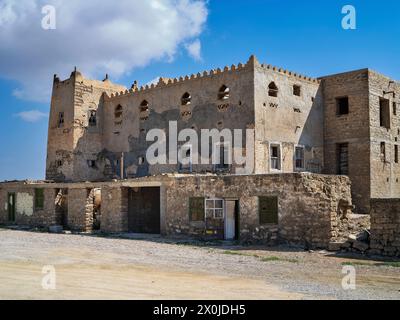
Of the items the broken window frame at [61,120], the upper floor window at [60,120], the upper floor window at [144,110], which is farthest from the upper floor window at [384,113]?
the upper floor window at [60,120]

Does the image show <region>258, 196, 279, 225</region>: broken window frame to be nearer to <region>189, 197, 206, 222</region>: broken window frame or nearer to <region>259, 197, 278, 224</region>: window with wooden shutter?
<region>259, 197, 278, 224</region>: window with wooden shutter

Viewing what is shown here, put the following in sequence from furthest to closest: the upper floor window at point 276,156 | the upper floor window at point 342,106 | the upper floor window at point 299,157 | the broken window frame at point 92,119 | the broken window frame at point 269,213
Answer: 1. the broken window frame at point 92,119
2. the upper floor window at point 342,106
3. the upper floor window at point 299,157
4. the upper floor window at point 276,156
5. the broken window frame at point 269,213

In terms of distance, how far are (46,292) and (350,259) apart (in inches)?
375

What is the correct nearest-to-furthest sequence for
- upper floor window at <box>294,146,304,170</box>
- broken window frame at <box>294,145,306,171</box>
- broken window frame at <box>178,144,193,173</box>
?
broken window frame at <box>294,145,306,171</box>
upper floor window at <box>294,146,304,170</box>
broken window frame at <box>178,144,193,173</box>

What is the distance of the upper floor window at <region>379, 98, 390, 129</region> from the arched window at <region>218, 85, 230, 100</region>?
904 cm

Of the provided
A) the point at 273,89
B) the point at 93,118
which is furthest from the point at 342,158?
the point at 93,118

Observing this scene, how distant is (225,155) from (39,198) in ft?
38.8

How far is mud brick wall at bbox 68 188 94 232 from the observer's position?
1016 inches

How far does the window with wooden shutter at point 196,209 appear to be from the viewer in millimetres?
20506

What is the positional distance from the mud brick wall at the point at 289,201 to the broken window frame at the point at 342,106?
30.6 ft

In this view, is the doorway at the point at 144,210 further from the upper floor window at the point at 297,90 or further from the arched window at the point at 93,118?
the upper floor window at the point at 297,90

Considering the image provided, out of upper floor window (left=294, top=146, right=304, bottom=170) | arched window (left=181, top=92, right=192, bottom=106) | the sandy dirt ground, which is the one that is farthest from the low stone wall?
arched window (left=181, top=92, right=192, bottom=106)

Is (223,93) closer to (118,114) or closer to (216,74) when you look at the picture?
(216,74)

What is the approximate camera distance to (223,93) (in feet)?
82.6
